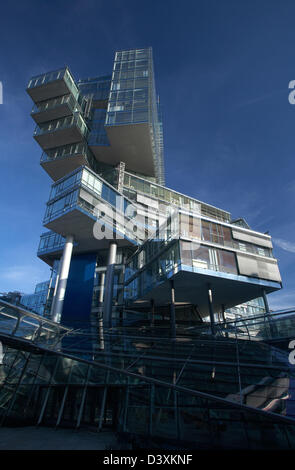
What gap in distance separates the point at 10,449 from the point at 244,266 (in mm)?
22210

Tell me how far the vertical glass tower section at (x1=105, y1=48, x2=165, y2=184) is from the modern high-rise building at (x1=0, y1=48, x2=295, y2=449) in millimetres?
298


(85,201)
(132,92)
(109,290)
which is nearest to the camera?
(85,201)

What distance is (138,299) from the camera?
30.1 metres

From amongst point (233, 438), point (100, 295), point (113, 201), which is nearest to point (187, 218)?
point (113, 201)

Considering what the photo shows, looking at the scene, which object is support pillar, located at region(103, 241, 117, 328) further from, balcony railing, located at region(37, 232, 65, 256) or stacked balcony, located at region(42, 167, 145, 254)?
balcony railing, located at region(37, 232, 65, 256)

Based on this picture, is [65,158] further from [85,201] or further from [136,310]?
[136,310]

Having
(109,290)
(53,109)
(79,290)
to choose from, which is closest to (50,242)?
(79,290)

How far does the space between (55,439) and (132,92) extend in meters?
51.5

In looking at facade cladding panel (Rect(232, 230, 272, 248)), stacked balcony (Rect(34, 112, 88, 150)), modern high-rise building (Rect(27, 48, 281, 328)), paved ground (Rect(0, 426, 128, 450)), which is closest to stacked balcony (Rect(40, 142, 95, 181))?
modern high-rise building (Rect(27, 48, 281, 328))

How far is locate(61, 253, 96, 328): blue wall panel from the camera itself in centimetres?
3266

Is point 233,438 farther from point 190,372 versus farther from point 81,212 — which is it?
point 81,212

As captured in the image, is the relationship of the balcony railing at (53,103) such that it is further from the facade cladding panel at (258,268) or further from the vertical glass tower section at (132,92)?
the facade cladding panel at (258,268)

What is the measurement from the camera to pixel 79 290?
3466 centimetres

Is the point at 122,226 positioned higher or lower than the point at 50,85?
lower
